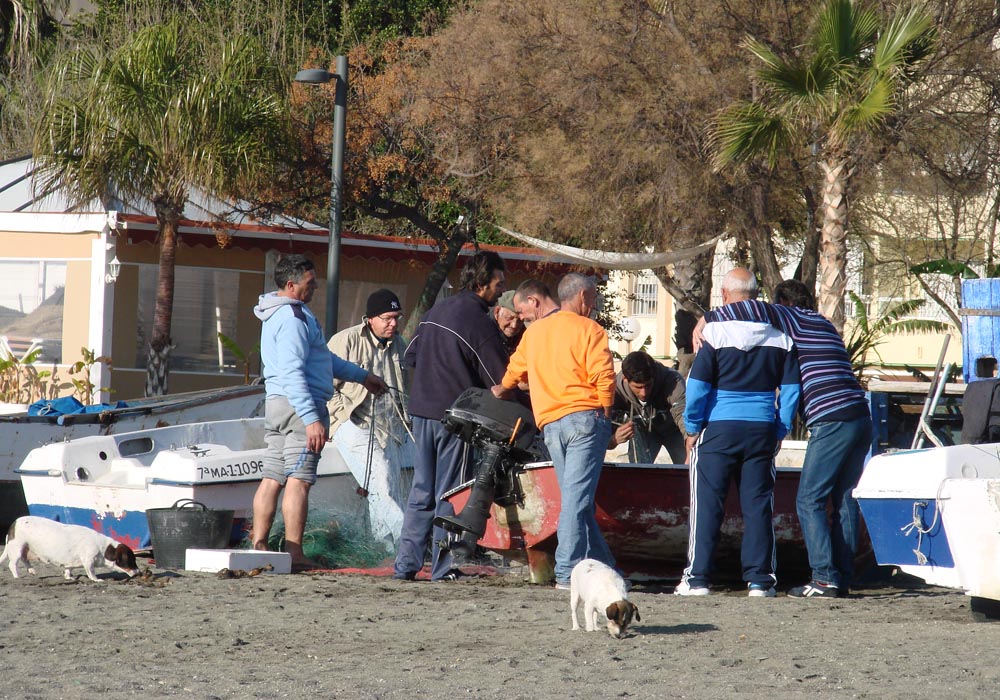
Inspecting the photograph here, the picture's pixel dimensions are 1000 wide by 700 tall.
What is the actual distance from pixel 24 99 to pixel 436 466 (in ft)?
91.7

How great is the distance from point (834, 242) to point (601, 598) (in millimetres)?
8925

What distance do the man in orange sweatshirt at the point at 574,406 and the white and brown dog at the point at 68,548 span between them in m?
2.62

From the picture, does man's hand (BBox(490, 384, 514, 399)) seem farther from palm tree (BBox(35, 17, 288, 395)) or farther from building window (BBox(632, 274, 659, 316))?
building window (BBox(632, 274, 659, 316))

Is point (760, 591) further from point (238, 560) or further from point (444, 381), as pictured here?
point (238, 560)

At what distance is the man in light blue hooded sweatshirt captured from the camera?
7.74 m

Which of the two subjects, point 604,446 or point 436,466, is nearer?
point 604,446

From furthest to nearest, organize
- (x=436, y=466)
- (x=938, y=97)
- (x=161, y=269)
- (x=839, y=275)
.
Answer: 1. (x=161, y=269)
2. (x=938, y=97)
3. (x=839, y=275)
4. (x=436, y=466)

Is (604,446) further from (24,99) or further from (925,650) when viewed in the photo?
(24,99)

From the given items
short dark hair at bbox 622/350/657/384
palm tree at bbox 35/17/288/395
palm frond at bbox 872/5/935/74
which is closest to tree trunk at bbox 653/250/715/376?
palm frond at bbox 872/5/935/74

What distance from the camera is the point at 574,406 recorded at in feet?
23.2

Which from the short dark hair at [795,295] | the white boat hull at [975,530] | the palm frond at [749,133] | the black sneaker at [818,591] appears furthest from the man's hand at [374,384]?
the palm frond at [749,133]

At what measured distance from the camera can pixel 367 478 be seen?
29.7ft

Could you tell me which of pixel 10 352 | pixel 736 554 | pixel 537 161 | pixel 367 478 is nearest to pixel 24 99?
pixel 10 352

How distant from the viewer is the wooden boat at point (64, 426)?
10.5m
